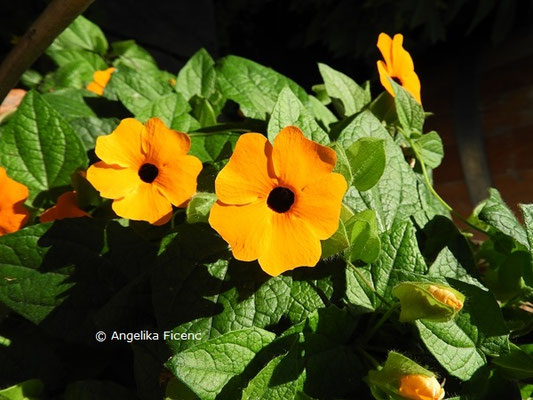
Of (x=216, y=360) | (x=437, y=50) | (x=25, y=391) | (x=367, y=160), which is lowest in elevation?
(x=437, y=50)

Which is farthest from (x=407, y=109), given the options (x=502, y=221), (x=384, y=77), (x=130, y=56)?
(x=130, y=56)

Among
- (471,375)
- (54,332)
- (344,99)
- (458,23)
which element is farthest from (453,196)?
(54,332)

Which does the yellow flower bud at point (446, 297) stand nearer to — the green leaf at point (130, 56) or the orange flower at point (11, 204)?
the orange flower at point (11, 204)

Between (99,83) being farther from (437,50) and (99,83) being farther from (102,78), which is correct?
(437,50)

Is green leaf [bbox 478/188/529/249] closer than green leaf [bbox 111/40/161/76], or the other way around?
green leaf [bbox 478/188/529/249]

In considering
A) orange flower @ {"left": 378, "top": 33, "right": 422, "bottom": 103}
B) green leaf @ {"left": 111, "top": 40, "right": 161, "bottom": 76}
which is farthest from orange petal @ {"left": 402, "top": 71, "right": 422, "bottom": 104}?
green leaf @ {"left": 111, "top": 40, "right": 161, "bottom": 76}

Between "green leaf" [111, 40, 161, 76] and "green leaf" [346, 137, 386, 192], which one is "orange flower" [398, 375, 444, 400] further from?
"green leaf" [111, 40, 161, 76]

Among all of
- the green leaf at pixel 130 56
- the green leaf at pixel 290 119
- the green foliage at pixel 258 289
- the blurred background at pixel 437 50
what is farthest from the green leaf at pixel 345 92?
the blurred background at pixel 437 50
